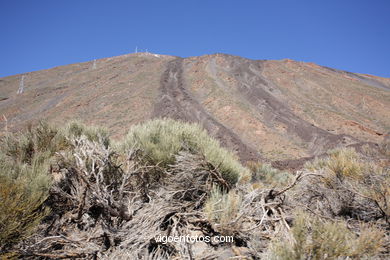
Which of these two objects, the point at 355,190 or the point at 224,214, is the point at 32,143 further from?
the point at 355,190

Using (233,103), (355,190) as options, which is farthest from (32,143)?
(233,103)

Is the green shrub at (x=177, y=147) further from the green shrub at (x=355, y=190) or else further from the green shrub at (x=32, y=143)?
the green shrub at (x=32, y=143)

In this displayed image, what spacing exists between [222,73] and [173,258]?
104 feet

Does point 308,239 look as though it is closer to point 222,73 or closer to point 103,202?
point 103,202

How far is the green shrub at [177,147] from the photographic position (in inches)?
160

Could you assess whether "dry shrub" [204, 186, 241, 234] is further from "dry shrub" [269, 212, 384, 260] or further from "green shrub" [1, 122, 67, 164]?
"green shrub" [1, 122, 67, 164]

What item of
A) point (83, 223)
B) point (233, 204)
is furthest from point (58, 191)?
point (233, 204)

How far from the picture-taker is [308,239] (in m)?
2.05

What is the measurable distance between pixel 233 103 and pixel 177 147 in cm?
2041

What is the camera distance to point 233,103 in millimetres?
23922

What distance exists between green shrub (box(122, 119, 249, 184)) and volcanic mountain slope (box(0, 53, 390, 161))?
37.6 feet

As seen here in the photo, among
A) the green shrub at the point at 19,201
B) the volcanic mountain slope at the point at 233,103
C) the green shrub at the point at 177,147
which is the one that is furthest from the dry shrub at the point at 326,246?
the volcanic mountain slope at the point at 233,103

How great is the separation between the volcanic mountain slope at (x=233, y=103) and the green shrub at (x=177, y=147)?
11475 mm

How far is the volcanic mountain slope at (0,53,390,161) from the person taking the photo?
64.5 ft
